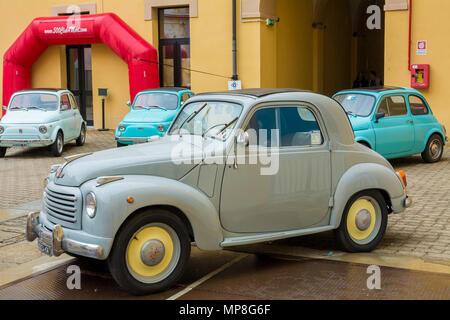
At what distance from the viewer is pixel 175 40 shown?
2033 centimetres

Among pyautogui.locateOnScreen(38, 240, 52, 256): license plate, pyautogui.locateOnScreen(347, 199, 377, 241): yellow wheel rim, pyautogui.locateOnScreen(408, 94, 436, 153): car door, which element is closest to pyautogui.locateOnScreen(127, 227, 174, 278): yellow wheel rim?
pyautogui.locateOnScreen(38, 240, 52, 256): license plate

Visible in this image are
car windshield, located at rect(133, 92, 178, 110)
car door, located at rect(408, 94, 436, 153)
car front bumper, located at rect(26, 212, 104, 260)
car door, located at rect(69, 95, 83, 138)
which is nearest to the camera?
car front bumper, located at rect(26, 212, 104, 260)

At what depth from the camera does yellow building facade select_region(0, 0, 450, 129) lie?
1667cm

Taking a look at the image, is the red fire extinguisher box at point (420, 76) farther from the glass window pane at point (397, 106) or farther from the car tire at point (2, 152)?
the car tire at point (2, 152)

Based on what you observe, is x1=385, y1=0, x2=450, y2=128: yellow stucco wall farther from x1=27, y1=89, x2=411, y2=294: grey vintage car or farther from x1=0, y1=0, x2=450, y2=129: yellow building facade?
x1=27, y1=89, x2=411, y2=294: grey vintage car

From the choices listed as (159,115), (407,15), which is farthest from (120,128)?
(407,15)

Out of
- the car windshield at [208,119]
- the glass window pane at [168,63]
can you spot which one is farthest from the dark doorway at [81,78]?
the car windshield at [208,119]

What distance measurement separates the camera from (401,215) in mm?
7914

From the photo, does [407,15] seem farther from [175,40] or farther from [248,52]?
[175,40]

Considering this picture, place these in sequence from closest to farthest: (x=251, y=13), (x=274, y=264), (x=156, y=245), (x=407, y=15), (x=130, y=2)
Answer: (x=156, y=245) → (x=274, y=264) → (x=407, y=15) → (x=251, y=13) → (x=130, y=2)

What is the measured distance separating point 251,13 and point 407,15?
14.4ft

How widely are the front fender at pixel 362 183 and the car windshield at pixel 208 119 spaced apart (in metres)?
1.26

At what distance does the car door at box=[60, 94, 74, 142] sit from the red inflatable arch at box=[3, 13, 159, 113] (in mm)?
3268

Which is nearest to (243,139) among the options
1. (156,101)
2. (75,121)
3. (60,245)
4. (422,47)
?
(60,245)
